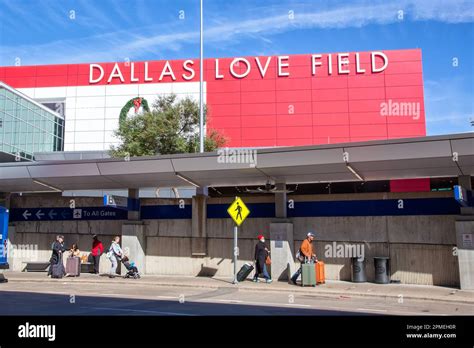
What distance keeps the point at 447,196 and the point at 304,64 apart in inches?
1399

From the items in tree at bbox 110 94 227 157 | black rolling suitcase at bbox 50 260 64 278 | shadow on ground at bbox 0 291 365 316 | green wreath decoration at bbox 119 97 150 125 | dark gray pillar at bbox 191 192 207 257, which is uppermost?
green wreath decoration at bbox 119 97 150 125

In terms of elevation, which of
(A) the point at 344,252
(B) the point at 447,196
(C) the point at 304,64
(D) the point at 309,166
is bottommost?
(A) the point at 344,252

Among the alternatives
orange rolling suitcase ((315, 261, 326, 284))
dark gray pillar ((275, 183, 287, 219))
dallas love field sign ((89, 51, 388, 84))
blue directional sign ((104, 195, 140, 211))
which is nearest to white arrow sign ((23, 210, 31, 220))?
blue directional sign ((104, 195, 140, 211))

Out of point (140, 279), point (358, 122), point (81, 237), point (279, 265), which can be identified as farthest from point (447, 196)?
point (358, 122)

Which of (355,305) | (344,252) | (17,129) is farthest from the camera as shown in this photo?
(17,129)

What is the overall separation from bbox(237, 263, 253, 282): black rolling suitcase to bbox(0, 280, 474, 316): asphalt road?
1.49m

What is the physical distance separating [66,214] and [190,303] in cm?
1227

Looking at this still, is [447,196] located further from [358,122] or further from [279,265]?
[358,122]

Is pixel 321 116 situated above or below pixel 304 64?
below

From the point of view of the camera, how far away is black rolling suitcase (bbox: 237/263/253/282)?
57.8 ft

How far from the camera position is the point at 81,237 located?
73.4 ft

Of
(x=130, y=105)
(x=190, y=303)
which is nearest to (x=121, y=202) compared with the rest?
(x=190, y=303)

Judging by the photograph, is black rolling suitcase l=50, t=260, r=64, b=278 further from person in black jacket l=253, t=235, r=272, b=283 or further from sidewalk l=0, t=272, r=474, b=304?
person in black jacket l=253, t=235, r=272, b=283

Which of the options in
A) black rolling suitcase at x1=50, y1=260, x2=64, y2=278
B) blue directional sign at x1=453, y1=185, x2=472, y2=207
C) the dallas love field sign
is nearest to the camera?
blue directional sign at x1=453, y1=185, x2=472, y2=207
